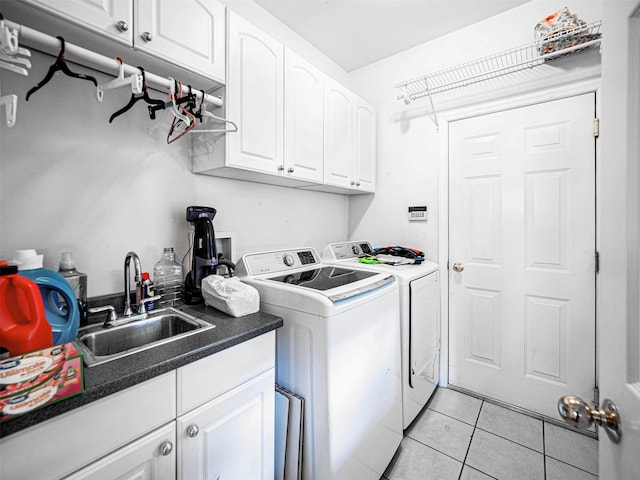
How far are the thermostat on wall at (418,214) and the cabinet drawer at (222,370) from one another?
172 centimetres

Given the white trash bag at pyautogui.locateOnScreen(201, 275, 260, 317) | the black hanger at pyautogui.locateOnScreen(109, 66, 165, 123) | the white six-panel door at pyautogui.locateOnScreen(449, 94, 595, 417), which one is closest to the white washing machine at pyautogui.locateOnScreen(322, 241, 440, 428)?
the white six-panel door at pyautogui.locateOnScreen(449, 94, 595, 417)

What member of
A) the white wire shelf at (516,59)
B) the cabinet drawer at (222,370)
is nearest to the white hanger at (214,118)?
the cabinet drawer at (222,370)

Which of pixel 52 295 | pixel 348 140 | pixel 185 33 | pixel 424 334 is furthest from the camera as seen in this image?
pixel 348 140

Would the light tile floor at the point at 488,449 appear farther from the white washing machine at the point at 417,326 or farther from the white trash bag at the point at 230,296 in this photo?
the white trash bag at the point at 230,296

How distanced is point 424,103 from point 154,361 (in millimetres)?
2551

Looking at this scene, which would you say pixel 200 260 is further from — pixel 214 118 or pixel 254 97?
pixel 254 97

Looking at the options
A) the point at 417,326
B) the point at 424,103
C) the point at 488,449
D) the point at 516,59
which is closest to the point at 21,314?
the point at 417,326

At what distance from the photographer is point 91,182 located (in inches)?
49.8

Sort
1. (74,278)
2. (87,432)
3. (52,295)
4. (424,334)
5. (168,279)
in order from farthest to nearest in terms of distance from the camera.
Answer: (424,334)
(168,279)
(74,278)
(52,295)
(87,432)

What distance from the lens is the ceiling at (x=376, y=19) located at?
1.97 m

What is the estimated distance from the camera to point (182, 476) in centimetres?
90

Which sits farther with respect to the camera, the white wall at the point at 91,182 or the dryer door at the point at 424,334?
the dryer door at the point at 424,334

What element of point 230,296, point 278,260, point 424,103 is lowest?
point 230,296

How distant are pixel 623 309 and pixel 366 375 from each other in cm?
101
